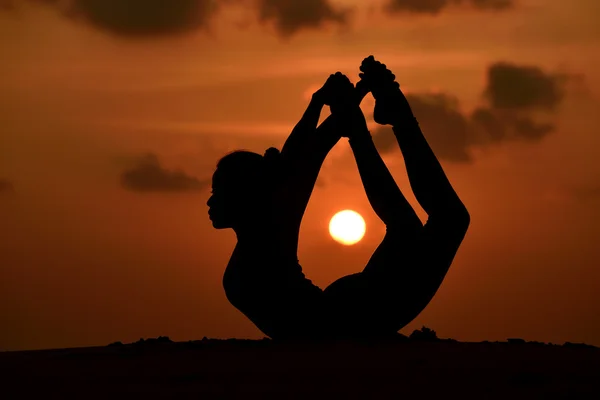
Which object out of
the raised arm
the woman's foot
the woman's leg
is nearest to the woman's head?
the raised arm

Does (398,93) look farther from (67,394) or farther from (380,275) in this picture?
(67,394)

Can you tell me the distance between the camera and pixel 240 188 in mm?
11742

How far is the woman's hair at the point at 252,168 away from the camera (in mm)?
11750

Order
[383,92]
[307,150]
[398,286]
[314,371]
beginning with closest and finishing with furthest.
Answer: [314,371] → [398,286] → [307,150] → [383,92]

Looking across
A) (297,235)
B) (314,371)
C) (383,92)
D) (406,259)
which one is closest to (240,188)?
(297,235)

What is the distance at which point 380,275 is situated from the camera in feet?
38.2

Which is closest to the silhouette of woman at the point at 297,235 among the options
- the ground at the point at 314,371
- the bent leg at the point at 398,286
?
the bent leg at the point at 398,286

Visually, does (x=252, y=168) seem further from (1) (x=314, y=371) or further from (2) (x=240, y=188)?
(1) (x=314, y=371)

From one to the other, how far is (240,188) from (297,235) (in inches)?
37.3

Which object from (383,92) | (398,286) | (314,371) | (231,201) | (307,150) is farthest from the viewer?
(383,92)

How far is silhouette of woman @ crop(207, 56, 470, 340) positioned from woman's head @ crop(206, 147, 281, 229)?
1 cm

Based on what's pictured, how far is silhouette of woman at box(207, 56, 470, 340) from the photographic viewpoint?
11.5 m

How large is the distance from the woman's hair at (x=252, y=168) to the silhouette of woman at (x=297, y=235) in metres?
0.01

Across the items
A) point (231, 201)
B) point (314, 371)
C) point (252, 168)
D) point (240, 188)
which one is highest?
point (252, 168)
